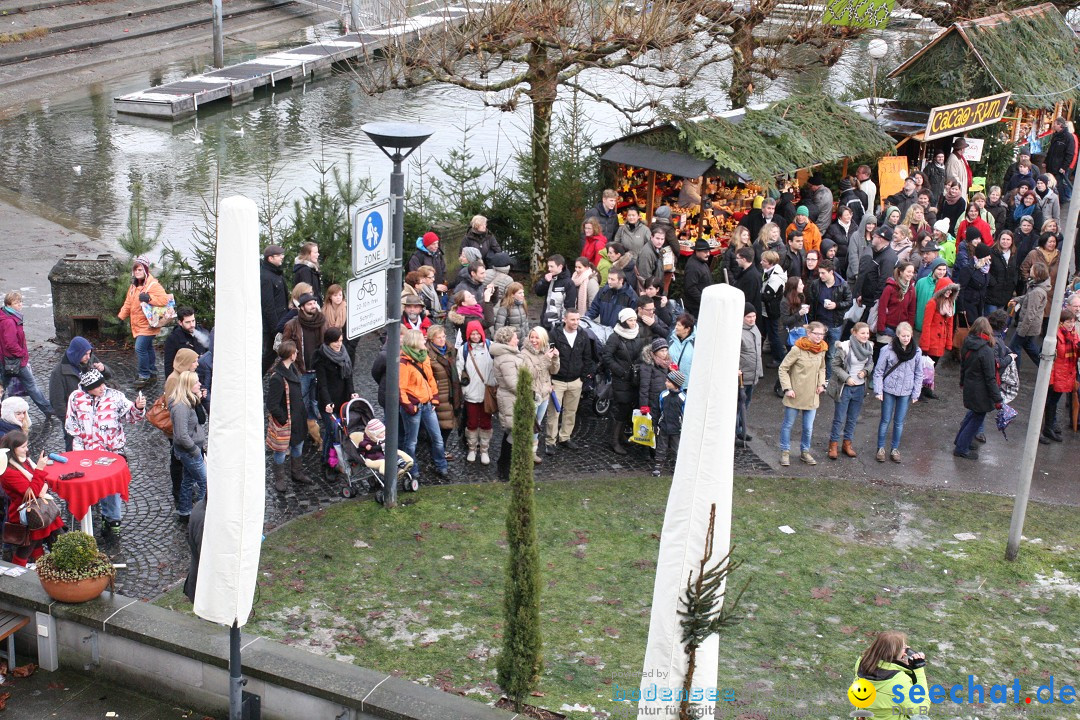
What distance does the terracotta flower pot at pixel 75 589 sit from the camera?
787 cm

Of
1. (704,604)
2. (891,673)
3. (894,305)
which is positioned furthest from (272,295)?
(891,673)

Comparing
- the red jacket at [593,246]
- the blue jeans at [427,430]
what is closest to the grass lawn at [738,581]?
the blue jeans at [427,430]

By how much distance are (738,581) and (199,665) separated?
14.6ft

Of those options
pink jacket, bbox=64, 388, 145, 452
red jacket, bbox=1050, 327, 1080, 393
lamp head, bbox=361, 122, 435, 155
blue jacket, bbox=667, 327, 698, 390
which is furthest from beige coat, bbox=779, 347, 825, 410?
pink jacket, bbox=64, 388, 145, 452

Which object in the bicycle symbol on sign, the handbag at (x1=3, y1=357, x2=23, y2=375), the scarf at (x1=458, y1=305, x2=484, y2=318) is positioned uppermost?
the bicycle symbol on sign

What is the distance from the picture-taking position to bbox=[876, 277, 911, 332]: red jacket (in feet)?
45.3

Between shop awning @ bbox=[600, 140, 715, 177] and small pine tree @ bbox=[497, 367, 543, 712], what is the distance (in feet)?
Answer: 32.7

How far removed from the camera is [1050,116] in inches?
940

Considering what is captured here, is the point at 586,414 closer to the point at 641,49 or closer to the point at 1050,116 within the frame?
the point at 641,49

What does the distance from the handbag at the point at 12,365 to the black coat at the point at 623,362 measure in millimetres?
6016

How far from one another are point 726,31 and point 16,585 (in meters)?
13.9

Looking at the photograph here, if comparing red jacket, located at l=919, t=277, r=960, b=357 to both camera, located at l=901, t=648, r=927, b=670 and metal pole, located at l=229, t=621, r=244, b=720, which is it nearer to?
camera, located at l=901, t=648, r=927, b=670

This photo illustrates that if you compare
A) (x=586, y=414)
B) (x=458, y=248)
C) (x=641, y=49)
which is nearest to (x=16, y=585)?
(x=586, y=414)

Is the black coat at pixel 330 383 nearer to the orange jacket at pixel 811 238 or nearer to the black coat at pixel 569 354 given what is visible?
the black coat at pixel 569 354
